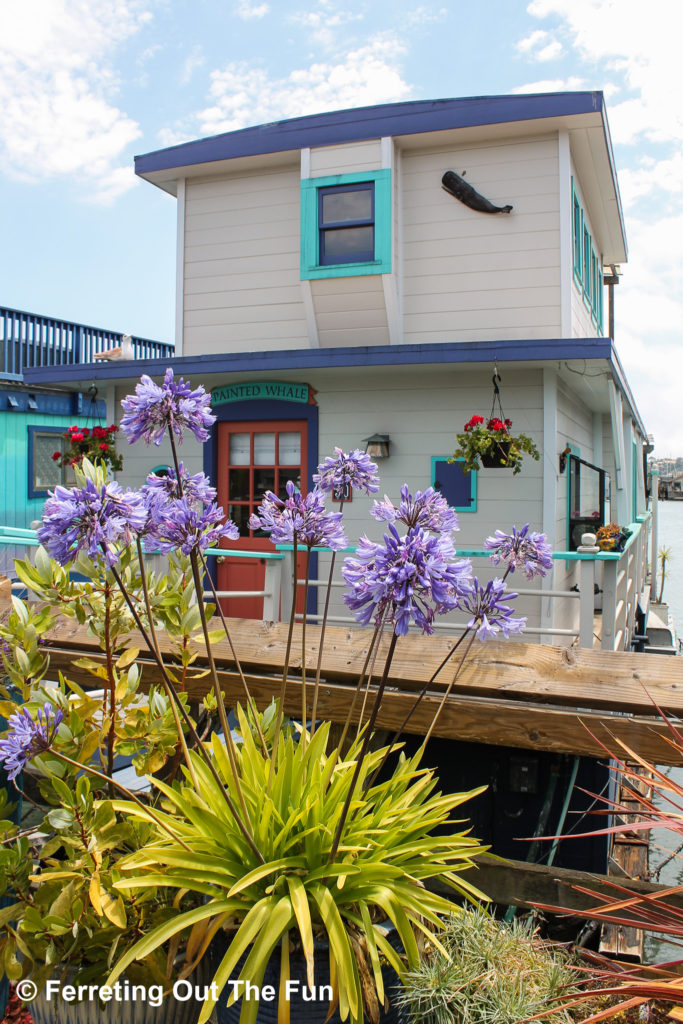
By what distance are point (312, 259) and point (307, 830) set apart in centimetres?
730

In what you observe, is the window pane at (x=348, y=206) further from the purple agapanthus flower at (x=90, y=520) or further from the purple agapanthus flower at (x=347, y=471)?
the purple agapanthus flower at (x=90, y=520)

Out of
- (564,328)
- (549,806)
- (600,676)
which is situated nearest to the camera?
(600,676)

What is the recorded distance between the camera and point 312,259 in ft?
26.7

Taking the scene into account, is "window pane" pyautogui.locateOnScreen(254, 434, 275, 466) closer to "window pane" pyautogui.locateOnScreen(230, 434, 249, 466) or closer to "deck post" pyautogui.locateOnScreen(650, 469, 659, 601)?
"window pane" pyautogui.locateOnScreen(230, 434, 249, 466)

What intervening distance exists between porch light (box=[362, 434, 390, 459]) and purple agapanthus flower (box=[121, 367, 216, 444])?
580cm

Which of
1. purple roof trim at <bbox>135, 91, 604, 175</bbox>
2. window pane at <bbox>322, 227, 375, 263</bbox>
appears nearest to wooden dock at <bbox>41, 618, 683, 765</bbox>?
window pane at <bbox>322, 227, 375, 263</bbox>

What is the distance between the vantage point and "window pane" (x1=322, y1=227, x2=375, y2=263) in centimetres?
804

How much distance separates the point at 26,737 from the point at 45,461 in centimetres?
1334

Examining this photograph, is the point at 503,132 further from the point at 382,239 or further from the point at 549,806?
the point at 549,806

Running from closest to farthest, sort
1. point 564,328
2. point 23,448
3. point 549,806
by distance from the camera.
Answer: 1. point 549,806
2. point 564,328
3. point 23,448

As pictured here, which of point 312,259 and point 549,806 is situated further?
point 312,259

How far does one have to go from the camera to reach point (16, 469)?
13.4m

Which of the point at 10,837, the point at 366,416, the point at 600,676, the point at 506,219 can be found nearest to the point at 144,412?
the point at 10,837

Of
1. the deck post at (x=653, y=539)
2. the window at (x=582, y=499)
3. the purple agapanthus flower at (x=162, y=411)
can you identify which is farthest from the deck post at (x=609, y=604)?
the deck post at (x=653, y=539)
